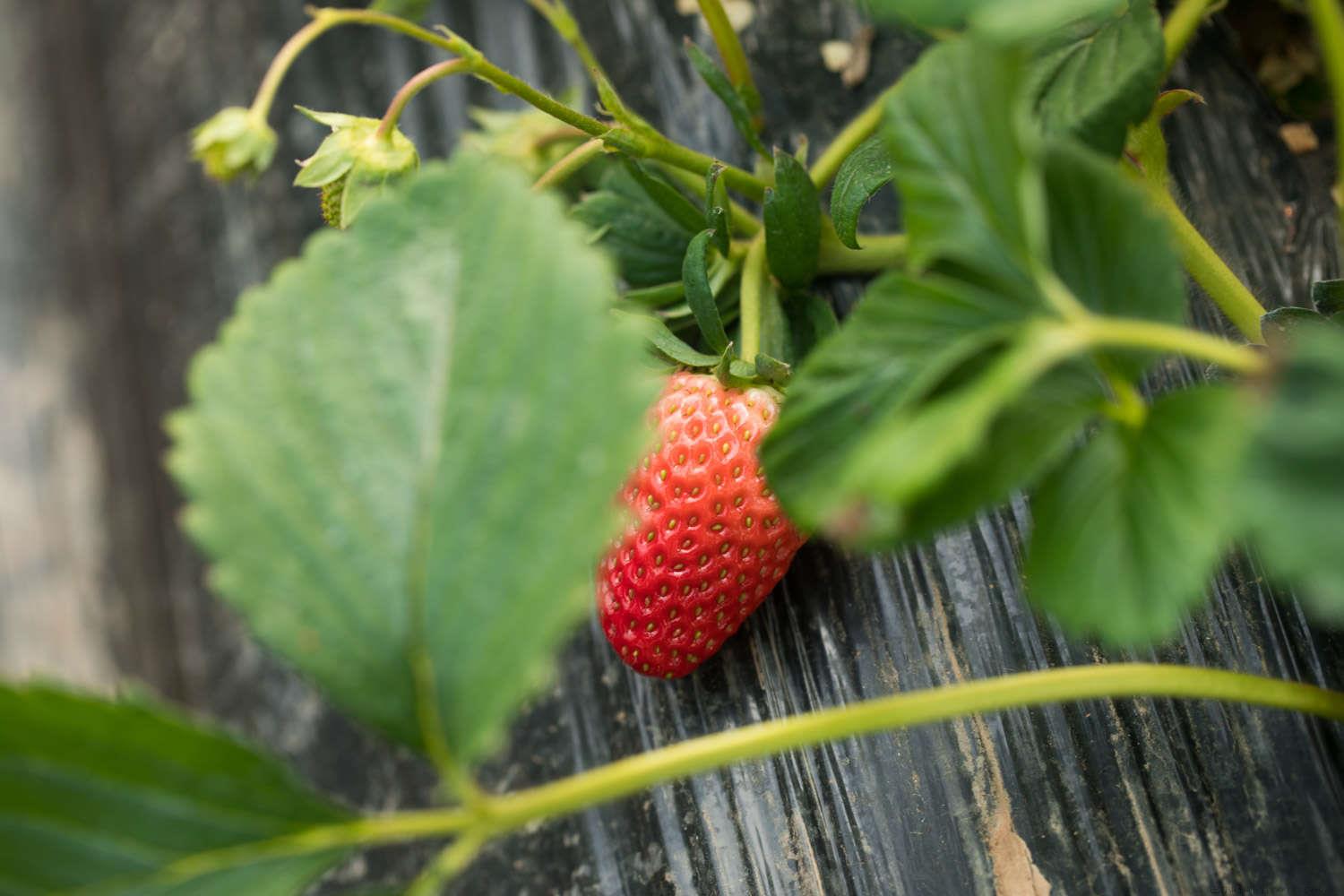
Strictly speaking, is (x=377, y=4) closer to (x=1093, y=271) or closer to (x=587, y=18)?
(x=587, y=18)

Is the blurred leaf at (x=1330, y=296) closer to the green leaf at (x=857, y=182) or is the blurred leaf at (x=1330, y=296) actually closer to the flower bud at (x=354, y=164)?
the green leaf at (x=857, y=182)

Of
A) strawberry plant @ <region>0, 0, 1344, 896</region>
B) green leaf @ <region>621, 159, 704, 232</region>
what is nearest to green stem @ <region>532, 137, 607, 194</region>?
green leaf @ <region>621, 159, 704, 232</region>

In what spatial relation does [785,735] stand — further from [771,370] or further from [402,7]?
[402,7]

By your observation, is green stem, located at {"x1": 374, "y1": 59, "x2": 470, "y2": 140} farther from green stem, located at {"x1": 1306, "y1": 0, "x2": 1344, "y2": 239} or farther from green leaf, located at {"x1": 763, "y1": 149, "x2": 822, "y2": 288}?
green stem, located at {"x1": 1306, "y1": 0, "x2": 1344, "y2": 239}

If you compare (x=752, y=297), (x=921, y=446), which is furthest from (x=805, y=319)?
(x=921, y=446)

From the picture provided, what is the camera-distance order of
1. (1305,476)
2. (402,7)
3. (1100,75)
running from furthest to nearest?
(402,7) → (1100,75) → (1305,476)

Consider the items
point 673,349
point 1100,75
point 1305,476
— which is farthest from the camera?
point 673,349
